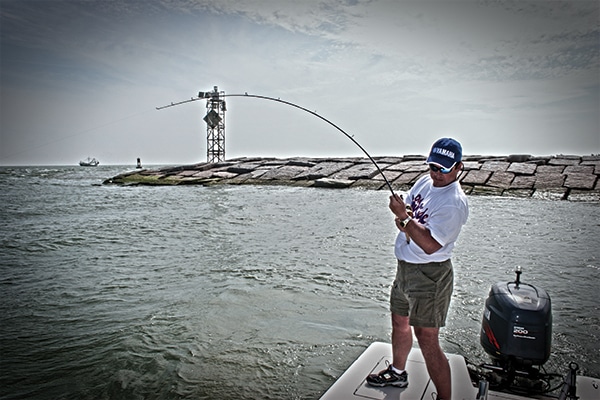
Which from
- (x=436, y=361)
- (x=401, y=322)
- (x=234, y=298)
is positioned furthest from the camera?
(x=234, y=298)

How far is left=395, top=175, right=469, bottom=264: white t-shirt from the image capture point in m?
2.77

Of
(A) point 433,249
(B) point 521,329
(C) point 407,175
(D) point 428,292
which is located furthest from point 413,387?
(C) point 407,175

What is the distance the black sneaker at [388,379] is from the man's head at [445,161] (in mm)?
1445

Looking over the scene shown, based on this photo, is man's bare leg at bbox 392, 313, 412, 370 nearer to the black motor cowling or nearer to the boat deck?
the boat deck

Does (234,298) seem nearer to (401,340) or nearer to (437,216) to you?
(401,340)

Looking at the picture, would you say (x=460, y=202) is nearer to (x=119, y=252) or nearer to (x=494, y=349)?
(x=494, y=349)

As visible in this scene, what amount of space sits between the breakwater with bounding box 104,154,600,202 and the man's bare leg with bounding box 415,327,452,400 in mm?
17915

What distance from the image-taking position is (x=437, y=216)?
2.79 metres

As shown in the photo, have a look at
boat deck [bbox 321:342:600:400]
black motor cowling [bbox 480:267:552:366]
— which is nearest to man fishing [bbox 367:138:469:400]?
boat deck [bbox 321:342:600:400]

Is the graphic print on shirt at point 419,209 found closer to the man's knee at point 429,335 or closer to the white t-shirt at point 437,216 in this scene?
the white t-shirt at point 437,216

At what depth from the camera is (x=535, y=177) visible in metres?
20.9

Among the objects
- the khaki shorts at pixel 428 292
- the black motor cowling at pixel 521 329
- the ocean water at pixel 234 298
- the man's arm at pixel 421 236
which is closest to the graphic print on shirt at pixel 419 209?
the man's arm at pixel 421 236

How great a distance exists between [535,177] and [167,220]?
17.4 meters

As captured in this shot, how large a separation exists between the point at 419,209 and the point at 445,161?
0.39m
